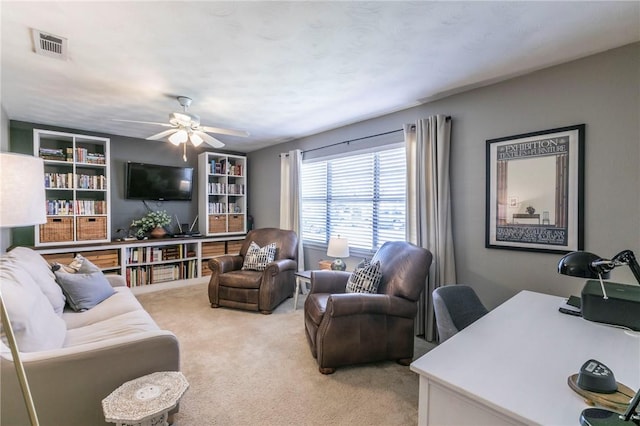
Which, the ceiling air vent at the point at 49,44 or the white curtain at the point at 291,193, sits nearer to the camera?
the ceiling air vent at the point at 49,44

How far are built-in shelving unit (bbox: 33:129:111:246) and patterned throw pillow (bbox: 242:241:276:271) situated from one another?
215cm

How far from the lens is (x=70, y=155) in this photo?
4.15 m

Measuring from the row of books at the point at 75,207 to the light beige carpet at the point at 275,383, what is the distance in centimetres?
213

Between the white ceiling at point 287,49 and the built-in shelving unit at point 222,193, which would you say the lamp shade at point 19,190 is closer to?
the white ceiling at point 287,49

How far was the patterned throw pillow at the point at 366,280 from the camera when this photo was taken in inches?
107

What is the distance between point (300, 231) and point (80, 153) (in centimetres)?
333

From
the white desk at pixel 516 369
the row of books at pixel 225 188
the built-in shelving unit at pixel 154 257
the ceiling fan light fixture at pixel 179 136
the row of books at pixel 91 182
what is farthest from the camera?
the row of books at pixel 225 188

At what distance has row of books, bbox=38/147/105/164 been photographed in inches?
156

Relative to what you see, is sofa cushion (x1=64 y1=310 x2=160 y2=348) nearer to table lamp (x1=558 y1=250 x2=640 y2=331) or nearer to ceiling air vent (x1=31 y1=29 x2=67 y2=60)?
ceiling air vent (x1=31 y1=29 x2=67 y2=60)

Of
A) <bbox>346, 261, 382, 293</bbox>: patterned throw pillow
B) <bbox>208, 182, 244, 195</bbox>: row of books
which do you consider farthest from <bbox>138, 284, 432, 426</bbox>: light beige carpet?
<bbox>208, 182, 244, 195</bbox>: row of books

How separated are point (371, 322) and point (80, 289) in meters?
2.52

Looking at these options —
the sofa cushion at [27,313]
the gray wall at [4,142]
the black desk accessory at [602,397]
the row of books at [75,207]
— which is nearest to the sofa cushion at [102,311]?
the sofa cushion at [27,313]

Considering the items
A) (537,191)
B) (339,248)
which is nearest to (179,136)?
(339,248)

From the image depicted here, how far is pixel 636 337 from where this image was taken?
A: 1.41 m
